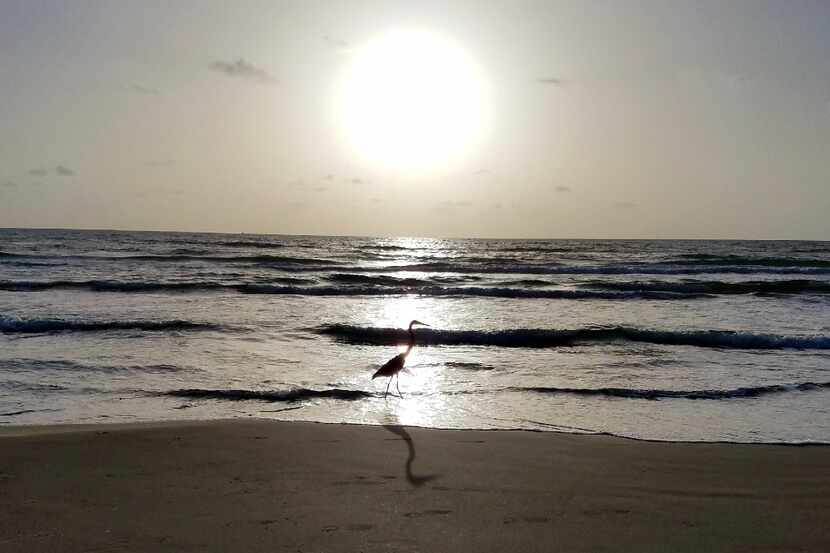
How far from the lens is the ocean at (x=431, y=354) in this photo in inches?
314

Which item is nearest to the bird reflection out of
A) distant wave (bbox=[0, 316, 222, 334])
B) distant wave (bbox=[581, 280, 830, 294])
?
distant wave (bbox=[0, 316, 222, 334])

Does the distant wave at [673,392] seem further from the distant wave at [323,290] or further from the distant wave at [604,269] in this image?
the distant wave at [604,269]

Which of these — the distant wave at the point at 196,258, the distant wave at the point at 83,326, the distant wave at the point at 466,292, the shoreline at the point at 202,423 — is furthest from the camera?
the distant wave at the point at 196,258

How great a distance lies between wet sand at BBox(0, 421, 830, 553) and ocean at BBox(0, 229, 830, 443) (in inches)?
41.0

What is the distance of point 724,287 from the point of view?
28.4 meters

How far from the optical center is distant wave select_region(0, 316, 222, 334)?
14.2m

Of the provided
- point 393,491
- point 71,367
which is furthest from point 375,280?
point 393,491

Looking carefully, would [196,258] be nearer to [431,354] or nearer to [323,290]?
[323,290]

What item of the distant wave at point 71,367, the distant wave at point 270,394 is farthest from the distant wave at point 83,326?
the distant wave at point 270,394

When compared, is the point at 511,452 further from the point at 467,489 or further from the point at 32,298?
the point at 32,298

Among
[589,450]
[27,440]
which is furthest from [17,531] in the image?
[589,450]

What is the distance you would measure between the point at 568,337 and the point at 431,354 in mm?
3798

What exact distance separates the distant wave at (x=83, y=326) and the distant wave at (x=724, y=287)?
715 inches

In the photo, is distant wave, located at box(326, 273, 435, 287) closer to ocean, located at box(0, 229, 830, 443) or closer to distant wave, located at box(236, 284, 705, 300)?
ocean, located at box(0, 229, 830, 443)
